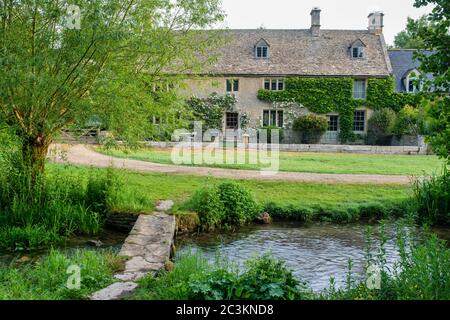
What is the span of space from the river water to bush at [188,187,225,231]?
41 centimetres

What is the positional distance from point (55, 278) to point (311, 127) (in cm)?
2813

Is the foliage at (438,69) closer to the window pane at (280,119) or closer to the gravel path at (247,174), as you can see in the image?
the gravel path at (247,174)

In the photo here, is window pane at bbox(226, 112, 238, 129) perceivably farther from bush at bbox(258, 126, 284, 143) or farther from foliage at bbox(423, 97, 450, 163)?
foliage at bbox(423, 97, 450, 163)

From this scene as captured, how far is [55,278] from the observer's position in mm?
6348

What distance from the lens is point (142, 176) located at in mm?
15203

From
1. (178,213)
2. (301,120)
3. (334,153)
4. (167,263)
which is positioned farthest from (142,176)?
(301,120)

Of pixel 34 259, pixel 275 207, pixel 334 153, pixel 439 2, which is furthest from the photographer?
pixel 334 153

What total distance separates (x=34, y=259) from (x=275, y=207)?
19.2ft

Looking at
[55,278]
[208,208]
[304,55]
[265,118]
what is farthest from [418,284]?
[304,55]

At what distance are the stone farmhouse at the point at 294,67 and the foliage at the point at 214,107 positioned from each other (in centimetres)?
40

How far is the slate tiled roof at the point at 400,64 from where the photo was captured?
3497cm

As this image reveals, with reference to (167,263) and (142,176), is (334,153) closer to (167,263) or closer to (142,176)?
(142,176)

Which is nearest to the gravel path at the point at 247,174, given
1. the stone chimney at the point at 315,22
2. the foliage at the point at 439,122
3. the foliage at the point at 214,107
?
the foliage at the point at 439,122

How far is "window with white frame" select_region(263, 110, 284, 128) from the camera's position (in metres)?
34.9
